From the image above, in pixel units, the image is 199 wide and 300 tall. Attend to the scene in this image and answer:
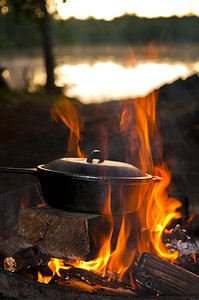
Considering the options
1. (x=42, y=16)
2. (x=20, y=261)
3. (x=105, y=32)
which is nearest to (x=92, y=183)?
(x=20, y=261)

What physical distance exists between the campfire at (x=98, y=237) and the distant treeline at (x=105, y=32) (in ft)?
107

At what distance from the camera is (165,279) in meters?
1.79

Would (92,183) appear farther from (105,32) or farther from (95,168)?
(105,32)

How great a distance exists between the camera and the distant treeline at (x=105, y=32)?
36.0m

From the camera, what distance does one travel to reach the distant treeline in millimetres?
35984

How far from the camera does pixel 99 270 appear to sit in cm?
207

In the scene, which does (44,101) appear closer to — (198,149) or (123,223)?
(198,149)

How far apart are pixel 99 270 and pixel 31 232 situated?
426 mm

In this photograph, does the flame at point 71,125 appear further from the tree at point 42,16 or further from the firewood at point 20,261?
the tree at point 42,16

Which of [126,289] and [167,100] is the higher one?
[167,100]

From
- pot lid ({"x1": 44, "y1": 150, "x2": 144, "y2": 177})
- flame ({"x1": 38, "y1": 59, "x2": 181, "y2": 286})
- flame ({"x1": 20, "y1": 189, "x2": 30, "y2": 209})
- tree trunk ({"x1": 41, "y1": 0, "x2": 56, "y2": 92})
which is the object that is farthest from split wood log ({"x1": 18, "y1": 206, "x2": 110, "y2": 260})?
tree trunk ({"x1": 41, "y1": 0, "x2": 56, "y2": 92})

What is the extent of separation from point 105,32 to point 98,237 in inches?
1901

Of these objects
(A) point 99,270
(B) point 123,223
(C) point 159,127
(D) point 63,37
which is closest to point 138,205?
(B) point 123,223

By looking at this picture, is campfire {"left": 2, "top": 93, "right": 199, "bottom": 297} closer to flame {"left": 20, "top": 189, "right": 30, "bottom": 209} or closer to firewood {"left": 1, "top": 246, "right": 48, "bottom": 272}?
firewood {"left": 1, "top": 246, "right": 48, "bottom": 272}
